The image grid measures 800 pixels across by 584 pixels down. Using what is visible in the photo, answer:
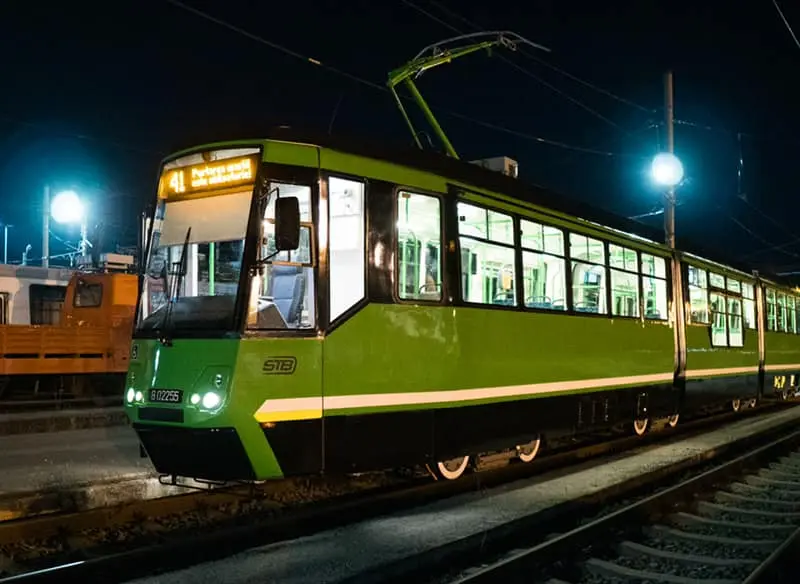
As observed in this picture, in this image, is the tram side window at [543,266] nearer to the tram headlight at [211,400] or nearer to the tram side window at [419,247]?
the tram side window at [419,247]

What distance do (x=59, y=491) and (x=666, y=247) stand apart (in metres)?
10.0

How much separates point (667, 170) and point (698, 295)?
4864 mm

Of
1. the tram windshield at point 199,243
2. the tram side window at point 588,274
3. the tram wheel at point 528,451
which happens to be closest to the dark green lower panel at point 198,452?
the tram windshield at point 199,243

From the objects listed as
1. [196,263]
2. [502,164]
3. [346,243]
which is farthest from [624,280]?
[196,263]

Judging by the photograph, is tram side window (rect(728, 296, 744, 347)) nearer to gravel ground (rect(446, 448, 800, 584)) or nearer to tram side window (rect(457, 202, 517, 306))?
gravel ground (rect(446, 448, 800, 584))

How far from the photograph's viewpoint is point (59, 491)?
315 inches

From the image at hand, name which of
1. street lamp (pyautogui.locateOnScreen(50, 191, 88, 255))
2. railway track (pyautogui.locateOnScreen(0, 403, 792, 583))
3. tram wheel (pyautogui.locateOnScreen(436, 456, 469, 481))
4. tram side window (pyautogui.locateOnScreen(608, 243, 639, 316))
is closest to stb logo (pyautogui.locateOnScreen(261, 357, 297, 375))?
railway track (pyautogui.locateOnScreen(0, 403, 792, 583))

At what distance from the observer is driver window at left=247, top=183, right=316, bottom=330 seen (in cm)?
666

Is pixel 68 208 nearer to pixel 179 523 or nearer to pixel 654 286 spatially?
pixel 654 286

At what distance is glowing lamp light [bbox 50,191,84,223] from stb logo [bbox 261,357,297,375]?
27771 millimetres

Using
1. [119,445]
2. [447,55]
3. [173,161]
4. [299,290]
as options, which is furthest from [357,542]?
[447,55]

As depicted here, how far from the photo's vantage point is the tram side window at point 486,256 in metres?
8.19

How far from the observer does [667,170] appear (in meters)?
18.5

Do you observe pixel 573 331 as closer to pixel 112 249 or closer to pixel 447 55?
pixel 447 55
